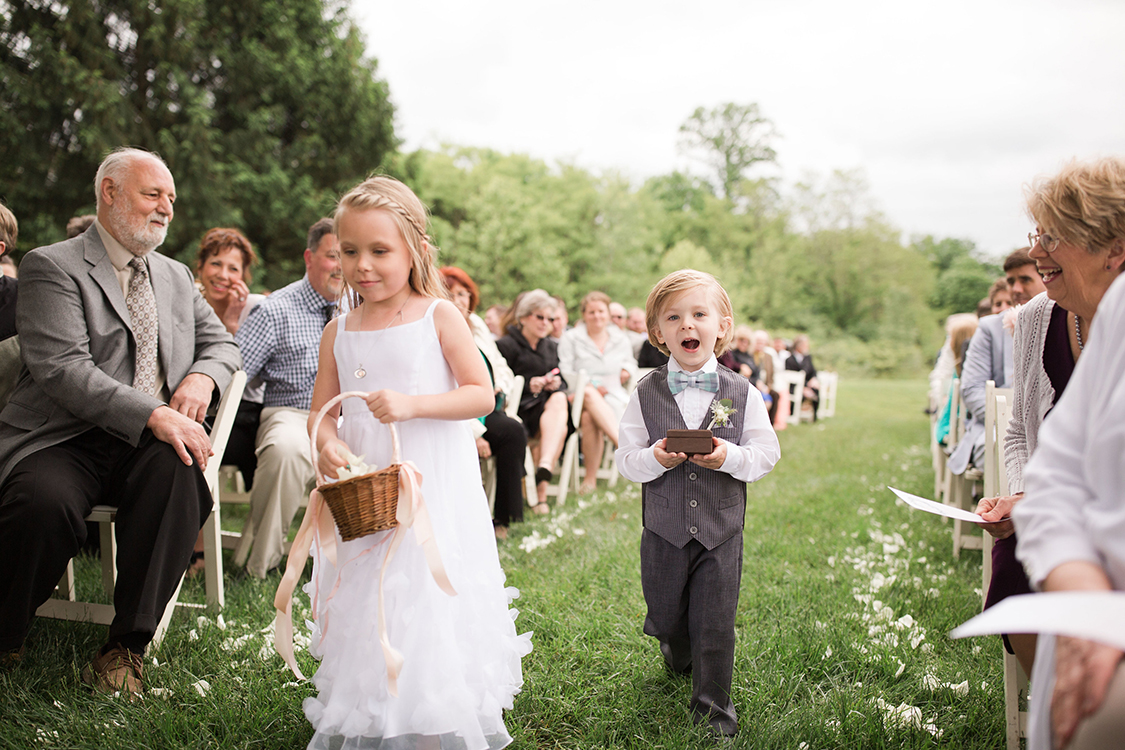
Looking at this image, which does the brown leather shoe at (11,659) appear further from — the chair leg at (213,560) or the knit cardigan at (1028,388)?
the knit cardigan at (1028,388)

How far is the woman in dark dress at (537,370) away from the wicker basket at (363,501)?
4.65 meters

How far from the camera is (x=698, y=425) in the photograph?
2.62m

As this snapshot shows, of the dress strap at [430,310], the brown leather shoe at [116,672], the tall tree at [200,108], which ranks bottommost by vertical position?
the brown leather shoe at [116,672]

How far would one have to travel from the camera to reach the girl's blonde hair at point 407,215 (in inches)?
89.2

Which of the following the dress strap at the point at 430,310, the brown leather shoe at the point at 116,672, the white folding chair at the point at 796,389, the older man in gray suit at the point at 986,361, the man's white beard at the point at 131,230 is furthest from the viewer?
the white folding chair at the point at 796,389

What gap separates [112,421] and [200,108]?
16.2 metres

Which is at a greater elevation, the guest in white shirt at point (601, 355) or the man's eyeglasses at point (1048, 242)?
the man's eyeglasses at point (1048, 242)

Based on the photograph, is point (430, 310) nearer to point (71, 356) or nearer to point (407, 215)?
point (407, 215)

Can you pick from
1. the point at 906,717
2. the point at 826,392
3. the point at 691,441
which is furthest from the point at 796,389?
the point at 691,441

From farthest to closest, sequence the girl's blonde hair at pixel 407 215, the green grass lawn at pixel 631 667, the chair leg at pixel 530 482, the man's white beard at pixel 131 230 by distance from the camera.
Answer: the chair leg at pixel 530 482 → the man's white beard at pixel 131 230 → the green grass lawn at pixel 631 667 → the girl's blonde hair at pixel 407 215

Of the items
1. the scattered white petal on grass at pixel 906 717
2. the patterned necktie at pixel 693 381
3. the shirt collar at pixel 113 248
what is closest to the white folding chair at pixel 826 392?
the scattered white petal on grass at pixel 906 717

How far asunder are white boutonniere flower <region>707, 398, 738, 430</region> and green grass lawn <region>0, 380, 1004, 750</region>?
1042 mm

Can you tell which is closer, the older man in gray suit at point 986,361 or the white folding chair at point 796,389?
the older man in gray suit at point 986,361

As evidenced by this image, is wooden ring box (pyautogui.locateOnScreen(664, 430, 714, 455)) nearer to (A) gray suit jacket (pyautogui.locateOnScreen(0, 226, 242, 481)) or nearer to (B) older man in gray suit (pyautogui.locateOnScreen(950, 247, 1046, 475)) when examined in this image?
(A) gray suit jacket (pyautogui.locateOnScreen(0, 226, 242, 481))
